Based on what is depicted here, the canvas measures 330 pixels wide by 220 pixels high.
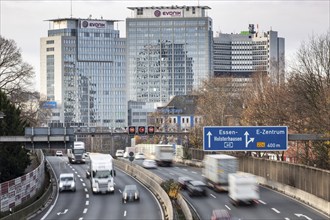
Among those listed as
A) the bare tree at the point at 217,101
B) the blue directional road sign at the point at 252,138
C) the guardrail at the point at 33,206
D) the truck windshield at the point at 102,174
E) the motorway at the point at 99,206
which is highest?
the bare tree at the point at 217,101

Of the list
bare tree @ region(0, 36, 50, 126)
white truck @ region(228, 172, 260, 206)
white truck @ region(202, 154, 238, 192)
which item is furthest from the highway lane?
bare tree @ region(0, 36, 50, 126)

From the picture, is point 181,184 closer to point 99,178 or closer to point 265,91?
point 99,178

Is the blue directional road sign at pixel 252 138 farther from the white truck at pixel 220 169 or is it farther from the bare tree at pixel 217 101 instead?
the bare tree at pixel 217 101

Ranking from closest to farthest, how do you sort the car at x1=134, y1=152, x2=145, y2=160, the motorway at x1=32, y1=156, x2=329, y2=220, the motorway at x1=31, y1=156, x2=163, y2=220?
1. the motorway at x1=32, y1=156, x2=329, y2=220
2. the motorway at x1=31, y1=156, x2=163, y2=220
3. the car at x1=134, y1=152, x2=145, y2=160

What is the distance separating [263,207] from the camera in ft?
204

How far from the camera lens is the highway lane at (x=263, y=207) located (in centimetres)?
5693

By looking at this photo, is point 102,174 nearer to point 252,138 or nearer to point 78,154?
point 252,138

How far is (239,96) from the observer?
477ft

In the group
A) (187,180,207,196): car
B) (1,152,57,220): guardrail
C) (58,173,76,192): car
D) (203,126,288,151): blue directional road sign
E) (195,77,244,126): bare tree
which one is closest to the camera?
(1,152,57,220): guardrail

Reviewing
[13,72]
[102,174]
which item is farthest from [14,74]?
[102,174]

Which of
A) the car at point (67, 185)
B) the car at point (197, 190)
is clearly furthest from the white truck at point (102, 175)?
the car at point (197, 190)

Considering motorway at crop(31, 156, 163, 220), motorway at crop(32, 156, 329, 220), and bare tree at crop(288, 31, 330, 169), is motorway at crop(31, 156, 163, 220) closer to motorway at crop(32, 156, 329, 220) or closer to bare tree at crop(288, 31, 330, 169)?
motorway at crop(32, 156, 329, 220)

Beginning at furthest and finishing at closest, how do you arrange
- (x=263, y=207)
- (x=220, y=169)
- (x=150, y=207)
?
(x=220, y=169), (x=150, y=207), (x=263, y=207)

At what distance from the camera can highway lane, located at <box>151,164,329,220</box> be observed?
5693 centimetres
